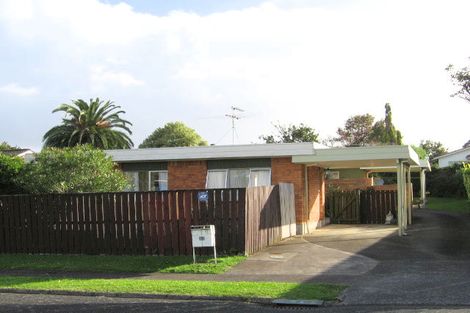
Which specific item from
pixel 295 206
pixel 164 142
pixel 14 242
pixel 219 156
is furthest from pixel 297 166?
pixel 164 142

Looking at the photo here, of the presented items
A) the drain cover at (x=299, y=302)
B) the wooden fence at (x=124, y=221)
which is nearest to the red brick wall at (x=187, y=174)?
the wooden fence at (x=124, y=221)

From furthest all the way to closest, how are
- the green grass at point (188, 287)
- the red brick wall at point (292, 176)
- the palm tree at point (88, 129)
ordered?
the palm tree at point (88, 129), the red brick wall at point (292, 176), the green grass at point (188, 287)

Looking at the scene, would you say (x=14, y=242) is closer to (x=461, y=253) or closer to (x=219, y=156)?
(x=219, y=156)

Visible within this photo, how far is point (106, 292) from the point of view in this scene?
10.7 metres

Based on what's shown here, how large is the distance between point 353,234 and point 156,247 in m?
7.88

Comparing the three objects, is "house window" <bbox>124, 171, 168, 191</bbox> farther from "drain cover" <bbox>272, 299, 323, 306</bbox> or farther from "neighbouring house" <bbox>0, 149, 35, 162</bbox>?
"drain cover" <bbox>272, 299, 323, 306</bbox>

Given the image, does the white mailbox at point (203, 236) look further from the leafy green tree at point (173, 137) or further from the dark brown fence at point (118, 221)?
the leafy green tree at point (173, 137)

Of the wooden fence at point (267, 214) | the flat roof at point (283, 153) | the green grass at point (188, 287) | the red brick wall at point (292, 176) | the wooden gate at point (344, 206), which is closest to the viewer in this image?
the green grass at point (188, 287)

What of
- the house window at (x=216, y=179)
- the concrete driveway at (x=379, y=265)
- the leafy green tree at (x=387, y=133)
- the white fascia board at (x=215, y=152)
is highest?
the leafy green tree at (x=387, y=133)

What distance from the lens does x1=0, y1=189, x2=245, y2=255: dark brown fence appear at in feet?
48.9

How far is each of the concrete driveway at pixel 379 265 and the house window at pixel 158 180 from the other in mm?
6009

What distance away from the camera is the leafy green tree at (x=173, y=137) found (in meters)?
62.9

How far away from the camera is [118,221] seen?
1552 centimetres

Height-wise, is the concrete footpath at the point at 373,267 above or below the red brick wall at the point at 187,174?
below
